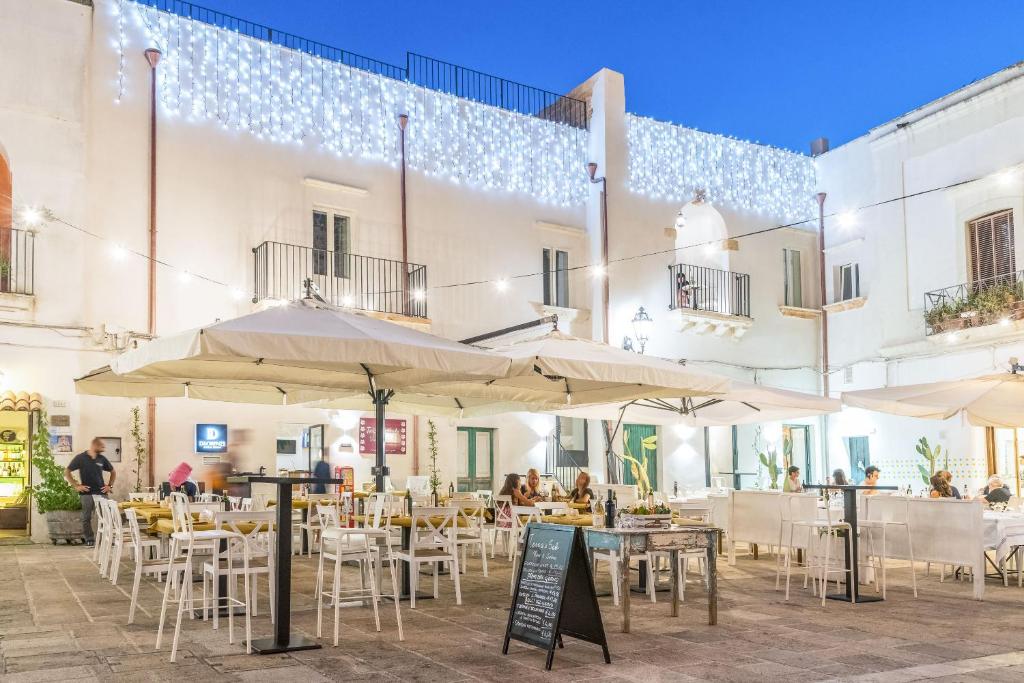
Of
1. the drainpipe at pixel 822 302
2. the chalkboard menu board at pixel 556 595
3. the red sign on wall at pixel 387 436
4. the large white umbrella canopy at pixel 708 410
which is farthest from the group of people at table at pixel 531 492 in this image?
the drainpipe at pixel 822 302

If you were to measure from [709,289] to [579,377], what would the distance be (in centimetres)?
1271

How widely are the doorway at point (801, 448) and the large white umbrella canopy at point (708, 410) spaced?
8.81 m

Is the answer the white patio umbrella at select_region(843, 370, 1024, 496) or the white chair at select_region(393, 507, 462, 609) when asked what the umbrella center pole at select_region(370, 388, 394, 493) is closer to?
the white chair at select_region(393, 507, 462, 609)

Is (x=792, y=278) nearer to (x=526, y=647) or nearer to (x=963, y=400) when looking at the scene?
(x=963, y=400)

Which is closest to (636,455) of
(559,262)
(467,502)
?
(559,262)

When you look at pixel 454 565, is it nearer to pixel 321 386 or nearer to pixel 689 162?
pixel 321 386

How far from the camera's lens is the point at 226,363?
26.9 feet

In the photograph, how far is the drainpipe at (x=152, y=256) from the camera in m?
14.1

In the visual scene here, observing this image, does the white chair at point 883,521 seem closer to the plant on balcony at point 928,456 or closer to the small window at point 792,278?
the plant on balcony at point 928,456

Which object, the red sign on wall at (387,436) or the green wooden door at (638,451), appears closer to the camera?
the red sign on wall at (387,436)

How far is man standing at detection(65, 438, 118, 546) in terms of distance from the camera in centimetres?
1270

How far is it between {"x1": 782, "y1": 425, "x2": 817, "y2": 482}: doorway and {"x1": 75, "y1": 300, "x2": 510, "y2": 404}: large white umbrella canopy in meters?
13.6

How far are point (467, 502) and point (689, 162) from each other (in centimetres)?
1191

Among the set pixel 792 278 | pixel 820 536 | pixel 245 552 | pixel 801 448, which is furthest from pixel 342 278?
pixel 801 448
